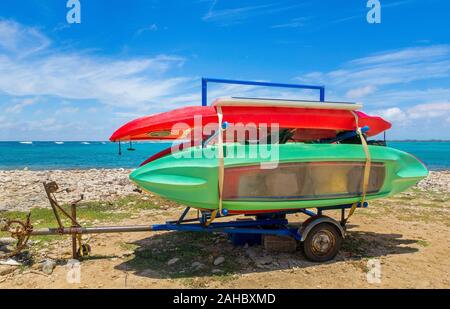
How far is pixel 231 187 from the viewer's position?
16.9 ft

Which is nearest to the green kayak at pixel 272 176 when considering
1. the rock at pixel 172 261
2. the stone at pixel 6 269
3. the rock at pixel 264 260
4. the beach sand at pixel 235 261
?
the rock at pixel 264 260

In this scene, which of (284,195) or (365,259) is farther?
(365,259)

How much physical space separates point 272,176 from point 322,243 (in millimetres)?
1621

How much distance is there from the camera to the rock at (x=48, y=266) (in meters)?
5.16

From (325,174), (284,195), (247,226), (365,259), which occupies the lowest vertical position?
(365,259)

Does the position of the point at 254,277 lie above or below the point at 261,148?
below

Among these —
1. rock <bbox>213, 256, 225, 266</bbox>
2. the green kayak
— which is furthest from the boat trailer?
rock <bbox>213, 256, 225, 266</bbox>

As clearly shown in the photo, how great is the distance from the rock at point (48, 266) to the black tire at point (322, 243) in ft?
14.4

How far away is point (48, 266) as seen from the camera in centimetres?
524

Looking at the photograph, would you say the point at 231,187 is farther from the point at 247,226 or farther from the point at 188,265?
the point at 188,265

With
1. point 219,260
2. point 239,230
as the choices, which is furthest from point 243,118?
point 219,260

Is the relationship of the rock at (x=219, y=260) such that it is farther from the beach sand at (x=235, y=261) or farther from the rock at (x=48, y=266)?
the rock at (x=48, y=266)

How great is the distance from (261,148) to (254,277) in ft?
6.99
